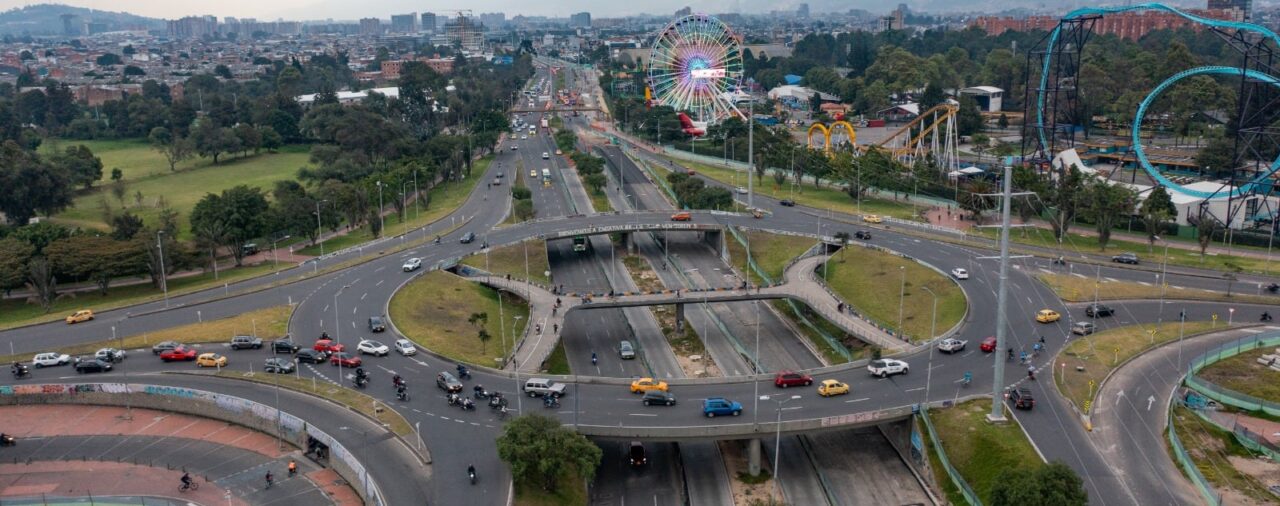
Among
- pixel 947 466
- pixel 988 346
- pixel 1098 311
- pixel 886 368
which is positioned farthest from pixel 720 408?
pixel 1098 311

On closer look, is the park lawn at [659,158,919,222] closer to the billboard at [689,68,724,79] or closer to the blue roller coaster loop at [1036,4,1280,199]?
the blue roller coaster loop at [1036,4,1280,199]

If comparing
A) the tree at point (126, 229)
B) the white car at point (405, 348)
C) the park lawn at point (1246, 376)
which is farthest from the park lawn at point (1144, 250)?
the tree at point (126, 229)

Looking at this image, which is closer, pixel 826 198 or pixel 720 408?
pixel 720 408

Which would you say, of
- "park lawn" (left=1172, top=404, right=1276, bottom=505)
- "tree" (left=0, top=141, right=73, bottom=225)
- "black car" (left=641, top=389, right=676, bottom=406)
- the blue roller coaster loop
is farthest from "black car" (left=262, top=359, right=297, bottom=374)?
the blue roller coaster loop

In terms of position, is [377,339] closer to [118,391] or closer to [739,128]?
[118,391]

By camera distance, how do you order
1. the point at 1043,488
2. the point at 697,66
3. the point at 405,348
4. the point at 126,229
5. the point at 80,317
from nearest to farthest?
1. the point at 1043,488
2. the point at 405,348
3. the point at 80,317
4. the point at 126,229
5. the point at 697,66

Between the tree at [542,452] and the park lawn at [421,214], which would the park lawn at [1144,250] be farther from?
the park lawn at [421,214]

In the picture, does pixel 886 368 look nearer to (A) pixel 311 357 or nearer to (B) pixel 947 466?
(B) pixel 947 466
